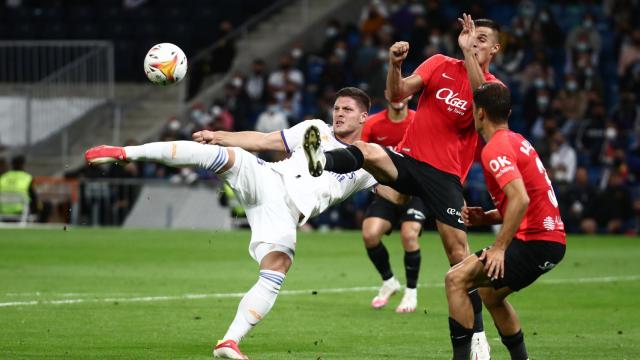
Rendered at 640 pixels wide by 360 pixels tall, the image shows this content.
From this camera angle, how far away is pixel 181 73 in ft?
36.0

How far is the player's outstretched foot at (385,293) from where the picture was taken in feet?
47.0

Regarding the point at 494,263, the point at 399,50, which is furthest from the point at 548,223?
the point at 399,50

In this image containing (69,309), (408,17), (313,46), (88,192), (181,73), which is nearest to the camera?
(181,73)

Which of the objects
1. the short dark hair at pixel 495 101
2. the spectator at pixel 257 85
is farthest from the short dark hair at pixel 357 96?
the spectator at pixel 257 85

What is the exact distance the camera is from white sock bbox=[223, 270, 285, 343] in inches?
386

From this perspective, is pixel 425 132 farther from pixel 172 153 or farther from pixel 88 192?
pixel 88 192

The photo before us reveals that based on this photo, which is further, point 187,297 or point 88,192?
point 88,192

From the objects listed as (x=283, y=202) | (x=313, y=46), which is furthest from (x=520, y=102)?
(x=283, y=202)

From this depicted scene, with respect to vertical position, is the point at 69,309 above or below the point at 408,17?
below

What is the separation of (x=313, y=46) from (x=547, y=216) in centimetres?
2682

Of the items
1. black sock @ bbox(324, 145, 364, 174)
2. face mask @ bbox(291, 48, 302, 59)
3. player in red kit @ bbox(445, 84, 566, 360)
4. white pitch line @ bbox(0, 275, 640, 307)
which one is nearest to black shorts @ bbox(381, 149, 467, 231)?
black sock @ bbox(324, 145, 364, 174)

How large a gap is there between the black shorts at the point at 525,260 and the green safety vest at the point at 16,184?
2130 centimetres

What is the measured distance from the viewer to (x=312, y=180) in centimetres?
1047

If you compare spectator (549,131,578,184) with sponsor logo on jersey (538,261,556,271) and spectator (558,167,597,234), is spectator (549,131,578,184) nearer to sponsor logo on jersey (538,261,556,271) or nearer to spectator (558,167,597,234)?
spectator (558,167,597,234)
